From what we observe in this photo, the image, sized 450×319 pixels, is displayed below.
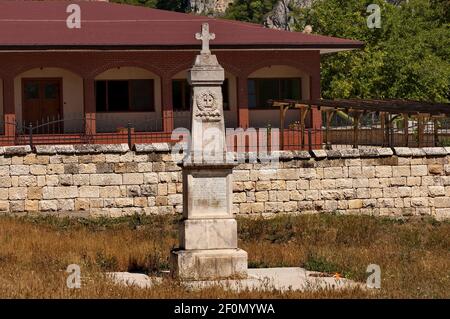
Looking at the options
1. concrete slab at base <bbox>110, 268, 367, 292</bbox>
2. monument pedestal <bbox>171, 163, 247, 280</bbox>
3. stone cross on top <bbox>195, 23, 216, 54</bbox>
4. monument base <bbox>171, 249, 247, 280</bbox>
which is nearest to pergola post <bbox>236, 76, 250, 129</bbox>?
stone cross on top <bbox>195, 23, 216, 54</bbox>

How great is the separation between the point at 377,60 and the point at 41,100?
2277cm

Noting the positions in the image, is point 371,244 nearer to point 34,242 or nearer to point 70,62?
point 34,242

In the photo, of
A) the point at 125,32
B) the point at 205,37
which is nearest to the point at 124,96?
the point at 125,32

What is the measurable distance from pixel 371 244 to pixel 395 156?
5.11 m

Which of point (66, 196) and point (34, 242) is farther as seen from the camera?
point (66, 196)

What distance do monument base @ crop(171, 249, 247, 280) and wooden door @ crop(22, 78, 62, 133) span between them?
2082cm

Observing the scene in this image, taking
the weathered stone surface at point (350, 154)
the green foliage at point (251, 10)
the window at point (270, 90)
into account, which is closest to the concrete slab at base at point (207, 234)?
the weathered stone surface at point (350, 154)

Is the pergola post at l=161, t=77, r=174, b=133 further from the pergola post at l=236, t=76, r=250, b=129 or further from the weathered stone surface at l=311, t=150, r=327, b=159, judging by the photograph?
the weathered stone surface at l=311, t=150, r=327, b=159

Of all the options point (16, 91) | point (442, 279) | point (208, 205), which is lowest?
point (442, 279)

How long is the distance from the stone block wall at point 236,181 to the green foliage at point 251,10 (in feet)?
317

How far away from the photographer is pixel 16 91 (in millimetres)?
35812

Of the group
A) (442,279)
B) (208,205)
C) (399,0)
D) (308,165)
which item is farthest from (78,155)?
(399,0)

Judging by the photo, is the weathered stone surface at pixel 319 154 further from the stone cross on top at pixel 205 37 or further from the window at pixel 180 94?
the window at pixel 180 94

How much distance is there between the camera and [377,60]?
54.5 metres
